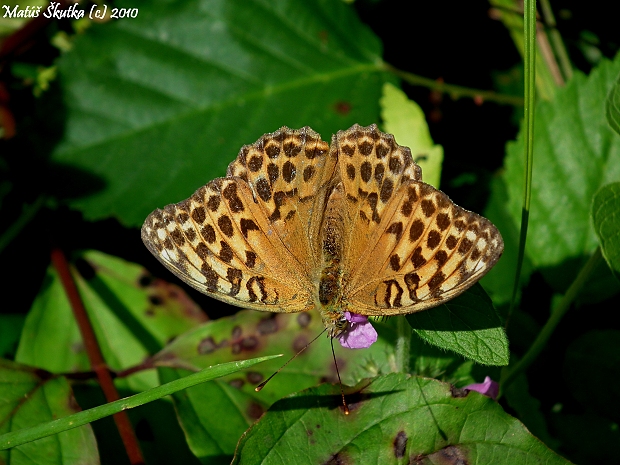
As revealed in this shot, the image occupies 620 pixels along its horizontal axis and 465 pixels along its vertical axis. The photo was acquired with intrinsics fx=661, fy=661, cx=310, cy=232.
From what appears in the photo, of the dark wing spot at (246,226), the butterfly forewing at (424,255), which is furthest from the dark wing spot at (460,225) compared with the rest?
the dark wing spot at (246,226)

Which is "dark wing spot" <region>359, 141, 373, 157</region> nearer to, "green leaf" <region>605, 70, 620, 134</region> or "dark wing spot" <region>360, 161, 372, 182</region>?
"dark wing spot" <region>360, 161, 372, 182</region>

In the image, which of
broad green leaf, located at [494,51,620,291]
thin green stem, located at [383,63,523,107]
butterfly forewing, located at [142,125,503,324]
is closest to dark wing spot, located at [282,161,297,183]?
butterfly forewing, located at [142,125,503,324]

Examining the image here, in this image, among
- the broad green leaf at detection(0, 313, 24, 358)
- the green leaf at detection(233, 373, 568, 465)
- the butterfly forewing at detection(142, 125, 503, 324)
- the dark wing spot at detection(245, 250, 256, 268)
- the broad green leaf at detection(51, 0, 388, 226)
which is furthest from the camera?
the broad green leaf at detection(51, 0, 388, 226)

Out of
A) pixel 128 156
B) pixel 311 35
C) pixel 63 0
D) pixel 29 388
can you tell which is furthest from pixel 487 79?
pixel 29 388

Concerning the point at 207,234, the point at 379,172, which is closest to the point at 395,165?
the point at 379,172

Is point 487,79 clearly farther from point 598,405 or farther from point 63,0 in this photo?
point 63,0

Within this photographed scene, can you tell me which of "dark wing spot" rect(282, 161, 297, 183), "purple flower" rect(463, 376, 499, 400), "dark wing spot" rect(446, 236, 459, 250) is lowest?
"purple flower" rect(463, 376, 499, 400)

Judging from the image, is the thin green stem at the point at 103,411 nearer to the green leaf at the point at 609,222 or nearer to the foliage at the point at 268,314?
the foliage at the point at 268,314

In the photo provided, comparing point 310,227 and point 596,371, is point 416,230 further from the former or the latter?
point 596,371
